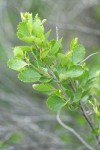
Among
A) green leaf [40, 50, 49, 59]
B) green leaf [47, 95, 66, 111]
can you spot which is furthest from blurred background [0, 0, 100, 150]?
green leaf [40, 50, 49, 59]

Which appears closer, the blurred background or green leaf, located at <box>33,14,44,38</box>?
green leaf, located at <box>33,14,44,38</box>

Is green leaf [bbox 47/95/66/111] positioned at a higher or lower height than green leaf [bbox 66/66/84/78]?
lower

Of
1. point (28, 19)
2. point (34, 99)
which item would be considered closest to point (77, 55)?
point (28, 19)

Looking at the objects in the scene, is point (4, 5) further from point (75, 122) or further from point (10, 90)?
point (75, 122)

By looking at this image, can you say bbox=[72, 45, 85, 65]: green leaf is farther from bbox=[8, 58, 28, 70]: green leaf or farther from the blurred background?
the blurred background

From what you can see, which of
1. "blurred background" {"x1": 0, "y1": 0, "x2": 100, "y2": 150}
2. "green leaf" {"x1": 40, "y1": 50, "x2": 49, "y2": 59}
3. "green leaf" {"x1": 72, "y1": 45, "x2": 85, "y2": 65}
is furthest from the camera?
"blurred background" {"x1": 0, "y1": 0, "x2": 100, "y2": 150}

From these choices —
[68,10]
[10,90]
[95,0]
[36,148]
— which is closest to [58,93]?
[36,148]

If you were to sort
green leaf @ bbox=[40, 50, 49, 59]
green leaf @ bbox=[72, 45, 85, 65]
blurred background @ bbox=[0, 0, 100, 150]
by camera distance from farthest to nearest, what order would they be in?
1. blurred background @ bbox=[0, 0, 100, 150]
2. green leaf @ bbox=[72, 45, 85, 65]
3. green leaf @ bbox=[40, 50, 49, 59]

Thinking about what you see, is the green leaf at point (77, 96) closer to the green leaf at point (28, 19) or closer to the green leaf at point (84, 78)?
the green leaf at point (84, 78)
